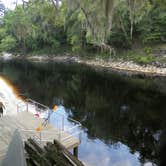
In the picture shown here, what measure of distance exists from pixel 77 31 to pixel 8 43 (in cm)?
1681

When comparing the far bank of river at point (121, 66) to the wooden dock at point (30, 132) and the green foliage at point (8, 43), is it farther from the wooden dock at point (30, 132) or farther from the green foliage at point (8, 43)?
the wooden dock at point (30, 132)

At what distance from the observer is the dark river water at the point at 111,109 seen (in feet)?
29.3

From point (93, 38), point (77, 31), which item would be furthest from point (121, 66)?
point (93, 38)

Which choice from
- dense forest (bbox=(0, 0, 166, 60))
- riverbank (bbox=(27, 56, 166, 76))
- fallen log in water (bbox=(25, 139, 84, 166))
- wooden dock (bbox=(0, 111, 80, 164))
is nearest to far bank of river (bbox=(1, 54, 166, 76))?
riverbank (bbox=(27, 56, 166, 76))

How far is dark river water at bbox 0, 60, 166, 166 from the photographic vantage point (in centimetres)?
894

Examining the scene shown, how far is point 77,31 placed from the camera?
1304 inches

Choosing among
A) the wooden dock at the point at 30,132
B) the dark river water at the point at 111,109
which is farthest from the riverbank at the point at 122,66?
the wooden dock at the point at 30,132

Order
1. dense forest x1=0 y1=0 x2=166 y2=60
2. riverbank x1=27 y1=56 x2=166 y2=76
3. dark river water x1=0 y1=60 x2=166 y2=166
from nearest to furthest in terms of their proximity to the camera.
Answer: dark river water x1=0 y1=60 x2=166 y2=166, dense forest x1=0 y1=0 x2=166 y2=60, riverbank x1=27 y1=56 x2=166 y2=76

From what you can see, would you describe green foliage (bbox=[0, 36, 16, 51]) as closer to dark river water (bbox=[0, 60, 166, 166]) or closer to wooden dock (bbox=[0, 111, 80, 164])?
dark river water (bbox=[0, 60, 166, 166])

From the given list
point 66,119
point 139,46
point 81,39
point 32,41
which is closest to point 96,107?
point 66,119

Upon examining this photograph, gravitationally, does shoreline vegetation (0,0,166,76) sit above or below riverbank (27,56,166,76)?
above

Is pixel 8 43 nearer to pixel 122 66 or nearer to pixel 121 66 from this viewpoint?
pixel 121 66

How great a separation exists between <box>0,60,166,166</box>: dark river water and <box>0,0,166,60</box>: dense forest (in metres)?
3.55

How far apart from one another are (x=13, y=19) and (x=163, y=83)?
3136 cm
